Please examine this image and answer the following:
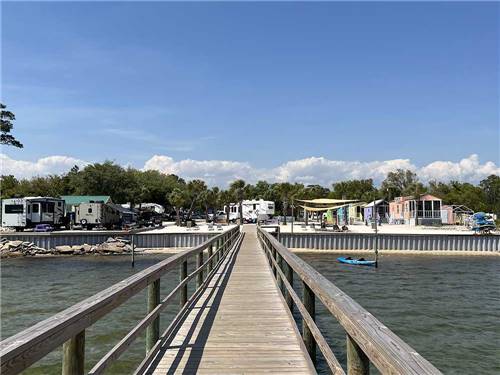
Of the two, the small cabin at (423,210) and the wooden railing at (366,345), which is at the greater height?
the small cabin at (423,210)

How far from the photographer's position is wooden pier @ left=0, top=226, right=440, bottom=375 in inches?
85.3

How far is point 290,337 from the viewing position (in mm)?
5840

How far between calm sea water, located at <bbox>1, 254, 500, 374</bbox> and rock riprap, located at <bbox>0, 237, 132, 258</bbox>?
2675 mm

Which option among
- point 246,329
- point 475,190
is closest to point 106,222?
point 246,329

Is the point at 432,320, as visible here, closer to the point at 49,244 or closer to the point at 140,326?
the point at 140,326

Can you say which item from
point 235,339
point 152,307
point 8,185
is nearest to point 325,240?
point 235,339

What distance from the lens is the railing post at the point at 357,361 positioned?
101 inches

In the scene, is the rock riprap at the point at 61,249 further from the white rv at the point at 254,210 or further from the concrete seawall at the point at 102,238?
the white rv at the point at 254,210

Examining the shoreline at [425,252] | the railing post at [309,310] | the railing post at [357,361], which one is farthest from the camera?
the shoreline at [425,252]

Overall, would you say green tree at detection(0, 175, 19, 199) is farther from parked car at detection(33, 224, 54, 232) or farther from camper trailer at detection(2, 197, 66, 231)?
parked car at detection(33, 224, 54, 232)

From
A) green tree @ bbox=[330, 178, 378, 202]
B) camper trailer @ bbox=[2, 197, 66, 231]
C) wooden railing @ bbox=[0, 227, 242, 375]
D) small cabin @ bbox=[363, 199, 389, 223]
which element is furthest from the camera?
green tree @ bbox=[330, 178, 378, 202]

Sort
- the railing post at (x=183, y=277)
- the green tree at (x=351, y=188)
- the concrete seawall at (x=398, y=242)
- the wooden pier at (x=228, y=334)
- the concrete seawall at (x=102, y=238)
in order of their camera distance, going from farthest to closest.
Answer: the green tree at (x=351, y=188)
the concrete seawall at (x=102, y=238)
the concrete seawall at (x=398, y=242)
the railing post at (x=183, y=277)
the wooden pier at (x=228, y=334)

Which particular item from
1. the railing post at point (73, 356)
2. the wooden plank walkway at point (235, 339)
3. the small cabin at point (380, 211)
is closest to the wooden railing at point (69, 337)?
the railing post at point (73, 356)

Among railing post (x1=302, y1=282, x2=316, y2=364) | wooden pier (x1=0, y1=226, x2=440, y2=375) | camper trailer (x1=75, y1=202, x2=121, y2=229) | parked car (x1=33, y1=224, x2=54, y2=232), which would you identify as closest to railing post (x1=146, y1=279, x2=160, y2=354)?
wooden pier (x1=0, y1=226, x2=440, y2=375)
